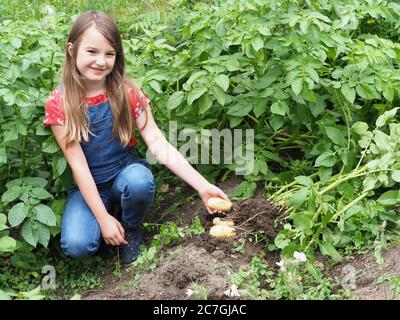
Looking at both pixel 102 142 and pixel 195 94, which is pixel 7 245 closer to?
pixel 102 142

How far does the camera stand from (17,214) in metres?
2.96

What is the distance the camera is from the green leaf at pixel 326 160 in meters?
3.18

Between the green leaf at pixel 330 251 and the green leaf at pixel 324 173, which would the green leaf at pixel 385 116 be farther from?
the green leaf at pixel 330 251

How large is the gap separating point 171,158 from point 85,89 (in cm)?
48

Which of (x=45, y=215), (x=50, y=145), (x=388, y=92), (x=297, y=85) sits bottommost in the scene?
(x=45, y=215)

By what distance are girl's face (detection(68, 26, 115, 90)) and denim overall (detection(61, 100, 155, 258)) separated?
150 mm

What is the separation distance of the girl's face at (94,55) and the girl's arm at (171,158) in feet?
0.96

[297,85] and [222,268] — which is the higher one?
[297,85]

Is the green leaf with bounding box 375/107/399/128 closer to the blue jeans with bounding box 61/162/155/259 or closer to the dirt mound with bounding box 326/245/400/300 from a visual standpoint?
the dirt mound with bounding box 326/245/400/300

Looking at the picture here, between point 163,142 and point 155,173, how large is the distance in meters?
0.53

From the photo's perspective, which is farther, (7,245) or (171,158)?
(171,158)

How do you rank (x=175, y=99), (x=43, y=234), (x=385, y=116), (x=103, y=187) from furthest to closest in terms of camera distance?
(x=175, y=99)
(x=103, y=187)
(x=385, y=116)
(x=43, y=234)

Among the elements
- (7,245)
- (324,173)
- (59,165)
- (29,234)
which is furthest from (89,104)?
(324,173)

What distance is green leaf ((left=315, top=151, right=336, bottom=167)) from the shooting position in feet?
10.4
